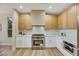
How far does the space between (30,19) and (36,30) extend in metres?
0.76

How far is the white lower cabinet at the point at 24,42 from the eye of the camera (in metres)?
6.06

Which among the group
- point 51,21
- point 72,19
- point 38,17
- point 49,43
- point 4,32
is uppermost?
point 38,17

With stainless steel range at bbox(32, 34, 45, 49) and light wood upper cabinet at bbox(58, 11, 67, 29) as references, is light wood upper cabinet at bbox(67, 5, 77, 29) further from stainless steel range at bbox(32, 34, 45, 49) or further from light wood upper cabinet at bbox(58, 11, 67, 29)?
stainless steel range at bbox(32, 34, 45, 49)

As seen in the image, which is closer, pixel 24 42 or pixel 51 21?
pixel 24 42

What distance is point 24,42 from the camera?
6117mm

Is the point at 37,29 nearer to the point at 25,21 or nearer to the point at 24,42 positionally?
the point at 25,21

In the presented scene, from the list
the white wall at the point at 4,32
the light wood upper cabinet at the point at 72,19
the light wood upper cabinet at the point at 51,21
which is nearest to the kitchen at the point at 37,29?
the light wood upper cabinet at the point at 51,21

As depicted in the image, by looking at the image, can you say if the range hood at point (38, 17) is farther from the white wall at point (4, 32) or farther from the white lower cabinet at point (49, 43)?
the white wall at point (4, 32)

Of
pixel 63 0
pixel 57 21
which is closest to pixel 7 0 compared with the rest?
pixel 63 0

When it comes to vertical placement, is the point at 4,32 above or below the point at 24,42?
above

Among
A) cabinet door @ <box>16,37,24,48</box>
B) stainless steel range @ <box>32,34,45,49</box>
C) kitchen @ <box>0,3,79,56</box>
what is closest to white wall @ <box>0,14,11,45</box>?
kitchen @ <box>0,3,79,56</box>

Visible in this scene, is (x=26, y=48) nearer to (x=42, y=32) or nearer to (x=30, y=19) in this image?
(x=42, y=32)

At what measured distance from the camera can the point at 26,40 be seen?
611cm

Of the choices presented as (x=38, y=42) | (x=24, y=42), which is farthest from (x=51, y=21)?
(x=24, y=42)
